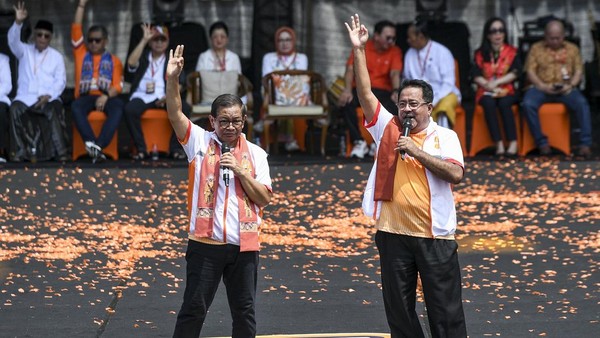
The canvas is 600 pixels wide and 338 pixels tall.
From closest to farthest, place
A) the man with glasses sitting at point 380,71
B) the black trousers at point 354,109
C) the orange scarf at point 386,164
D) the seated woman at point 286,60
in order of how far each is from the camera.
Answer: the orange scarf at point 386,164
the black trousers at point 354,109
the man with glasses sitting at point 380,71
the seated woman at point 286,60

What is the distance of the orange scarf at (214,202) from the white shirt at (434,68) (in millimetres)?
9143

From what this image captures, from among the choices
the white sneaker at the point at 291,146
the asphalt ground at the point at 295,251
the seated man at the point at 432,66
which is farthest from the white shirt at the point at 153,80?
the seated man at the point at 432,66

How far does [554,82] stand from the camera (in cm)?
1571

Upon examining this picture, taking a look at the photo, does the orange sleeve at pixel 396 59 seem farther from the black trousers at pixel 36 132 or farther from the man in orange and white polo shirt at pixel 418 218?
the man in orange and white polo shirt at pixel 418 218

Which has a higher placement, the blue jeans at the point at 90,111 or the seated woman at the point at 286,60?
the seated woman at the point at 286,60

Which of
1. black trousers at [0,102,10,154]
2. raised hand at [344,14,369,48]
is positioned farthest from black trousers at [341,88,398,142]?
raised hand at [344,14,369,48]

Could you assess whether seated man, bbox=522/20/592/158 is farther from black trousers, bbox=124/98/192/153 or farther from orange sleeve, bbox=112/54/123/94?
orange sleeve, bbox=112/54/123/94

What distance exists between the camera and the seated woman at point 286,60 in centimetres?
1634

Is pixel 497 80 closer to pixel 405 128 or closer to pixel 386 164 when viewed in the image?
pixel 386 164

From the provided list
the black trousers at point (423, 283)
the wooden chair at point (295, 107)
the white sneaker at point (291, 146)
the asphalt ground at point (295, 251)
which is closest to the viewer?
the black trousers at point (423, 283)

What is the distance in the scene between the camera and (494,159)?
15195mm

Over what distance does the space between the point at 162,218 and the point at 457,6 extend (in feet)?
25.9

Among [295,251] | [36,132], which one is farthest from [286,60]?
[295,251]

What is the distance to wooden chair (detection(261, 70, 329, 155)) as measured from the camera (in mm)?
15898
